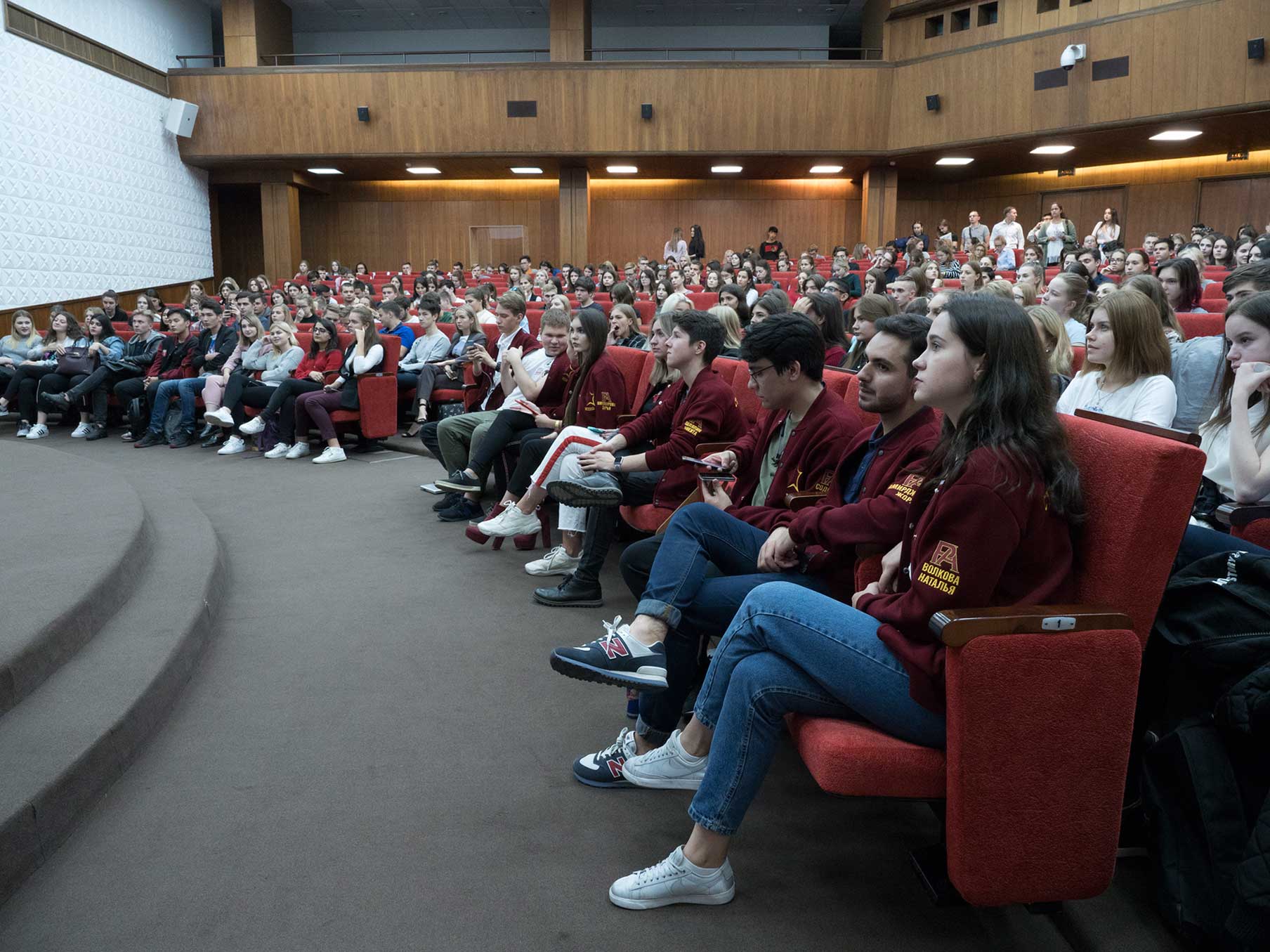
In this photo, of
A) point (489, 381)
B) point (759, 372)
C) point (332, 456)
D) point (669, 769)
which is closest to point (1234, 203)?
point (489, 381)

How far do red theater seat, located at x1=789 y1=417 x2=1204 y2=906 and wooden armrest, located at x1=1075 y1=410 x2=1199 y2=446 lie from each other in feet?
0.09

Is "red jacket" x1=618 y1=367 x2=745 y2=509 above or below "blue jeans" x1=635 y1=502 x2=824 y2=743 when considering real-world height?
above

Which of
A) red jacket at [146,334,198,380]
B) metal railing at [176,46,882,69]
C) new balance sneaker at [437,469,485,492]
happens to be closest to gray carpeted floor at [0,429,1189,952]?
new balance sneaker at [437,469,485,492]

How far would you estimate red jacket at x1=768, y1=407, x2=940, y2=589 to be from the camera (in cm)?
181

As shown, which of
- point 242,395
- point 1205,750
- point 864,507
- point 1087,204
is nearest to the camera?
point 1205,750

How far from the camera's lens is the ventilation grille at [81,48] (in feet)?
34.1

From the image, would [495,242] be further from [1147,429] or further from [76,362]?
[1147,429]

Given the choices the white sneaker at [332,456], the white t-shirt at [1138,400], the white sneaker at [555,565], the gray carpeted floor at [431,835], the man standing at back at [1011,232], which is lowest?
the gray carpeted floor at [431,835]

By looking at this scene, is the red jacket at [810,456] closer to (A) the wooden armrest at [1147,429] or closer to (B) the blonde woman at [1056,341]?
(A) the wooden armrest at [1147,429]

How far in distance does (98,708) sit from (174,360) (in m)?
5.61

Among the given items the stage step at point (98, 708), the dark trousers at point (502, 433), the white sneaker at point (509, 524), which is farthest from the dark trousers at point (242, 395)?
the white sneaker at point (509, 524)

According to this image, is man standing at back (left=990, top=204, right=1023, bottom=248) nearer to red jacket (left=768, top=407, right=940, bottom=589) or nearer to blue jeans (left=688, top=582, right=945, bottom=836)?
red jacket (left=768, top=407, right=940, bottom=589)

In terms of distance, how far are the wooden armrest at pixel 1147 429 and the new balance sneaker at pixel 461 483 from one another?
304 centimetres

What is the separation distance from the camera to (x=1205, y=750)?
1441mm
